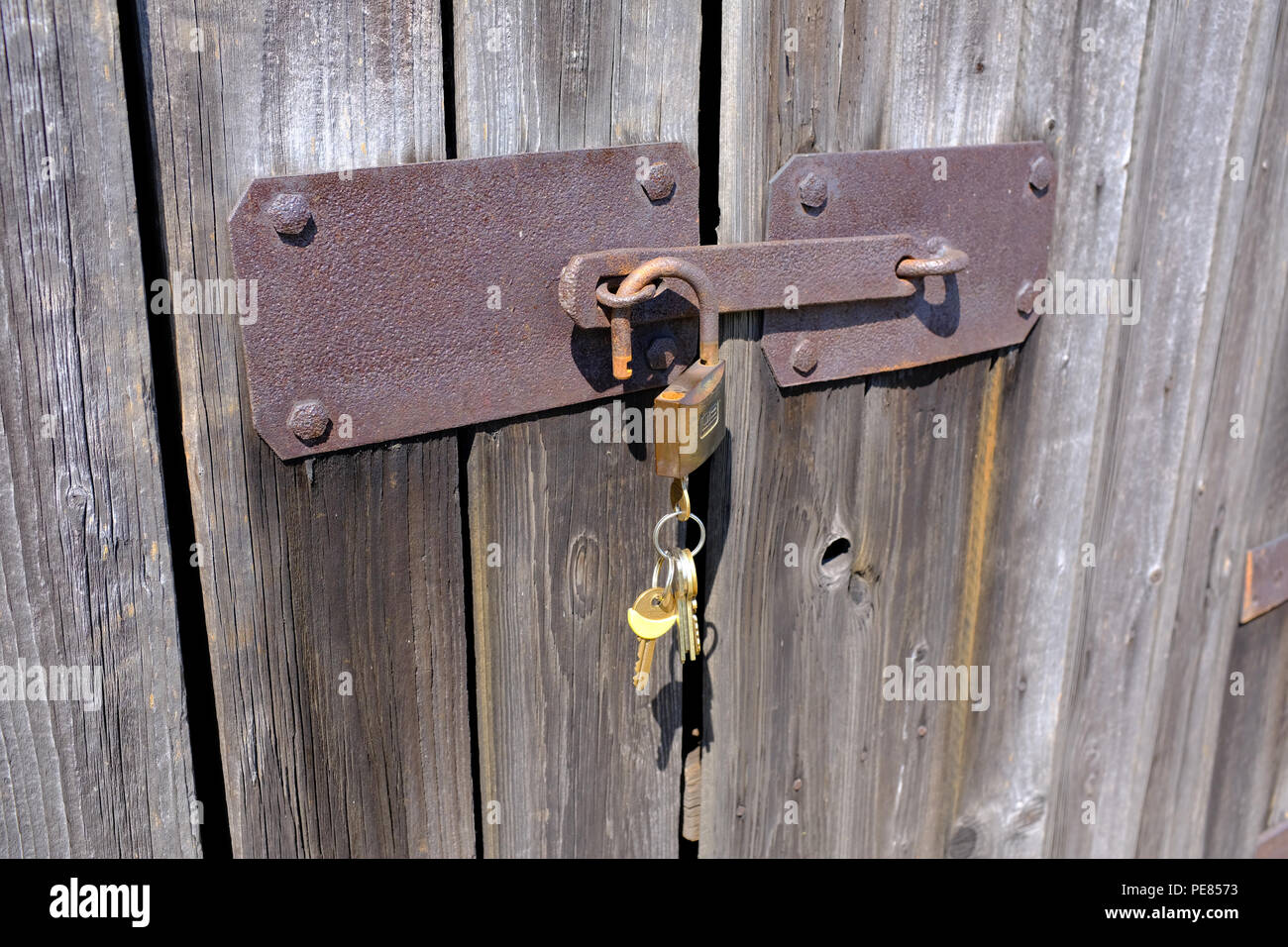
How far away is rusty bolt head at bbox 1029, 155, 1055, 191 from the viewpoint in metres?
0.94

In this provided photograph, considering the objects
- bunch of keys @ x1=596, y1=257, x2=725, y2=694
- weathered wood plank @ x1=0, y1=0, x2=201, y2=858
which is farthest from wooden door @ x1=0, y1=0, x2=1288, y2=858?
bunch of keys @ x1=596, y1=257, x2=725, y2=694

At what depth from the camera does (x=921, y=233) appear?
2.90 ft

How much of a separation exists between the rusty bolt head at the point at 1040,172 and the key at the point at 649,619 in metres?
0.54

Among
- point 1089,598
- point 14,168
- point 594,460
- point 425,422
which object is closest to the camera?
point 14,168

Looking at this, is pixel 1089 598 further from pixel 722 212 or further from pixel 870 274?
pixel 722 212

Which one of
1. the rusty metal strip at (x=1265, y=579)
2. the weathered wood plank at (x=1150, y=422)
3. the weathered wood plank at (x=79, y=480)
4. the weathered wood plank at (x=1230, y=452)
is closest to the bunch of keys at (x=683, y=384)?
the weathered wood plank at (x=79, y=480)

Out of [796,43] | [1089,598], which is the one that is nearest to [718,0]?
[796,43]

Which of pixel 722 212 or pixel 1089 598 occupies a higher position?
pixel 722 212

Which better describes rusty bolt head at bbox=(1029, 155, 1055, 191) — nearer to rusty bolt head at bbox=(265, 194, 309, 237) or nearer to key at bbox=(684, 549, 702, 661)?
key at bbox=(684, 549, 702, 661)

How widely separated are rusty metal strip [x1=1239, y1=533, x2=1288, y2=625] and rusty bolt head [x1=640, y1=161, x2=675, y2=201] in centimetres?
110

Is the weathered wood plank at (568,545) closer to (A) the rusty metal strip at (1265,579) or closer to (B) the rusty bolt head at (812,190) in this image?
(B) the rusty bolt head at (812,190)

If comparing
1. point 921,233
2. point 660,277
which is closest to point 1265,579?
point 921,233

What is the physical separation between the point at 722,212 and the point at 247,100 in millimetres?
371

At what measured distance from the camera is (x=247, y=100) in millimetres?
625
